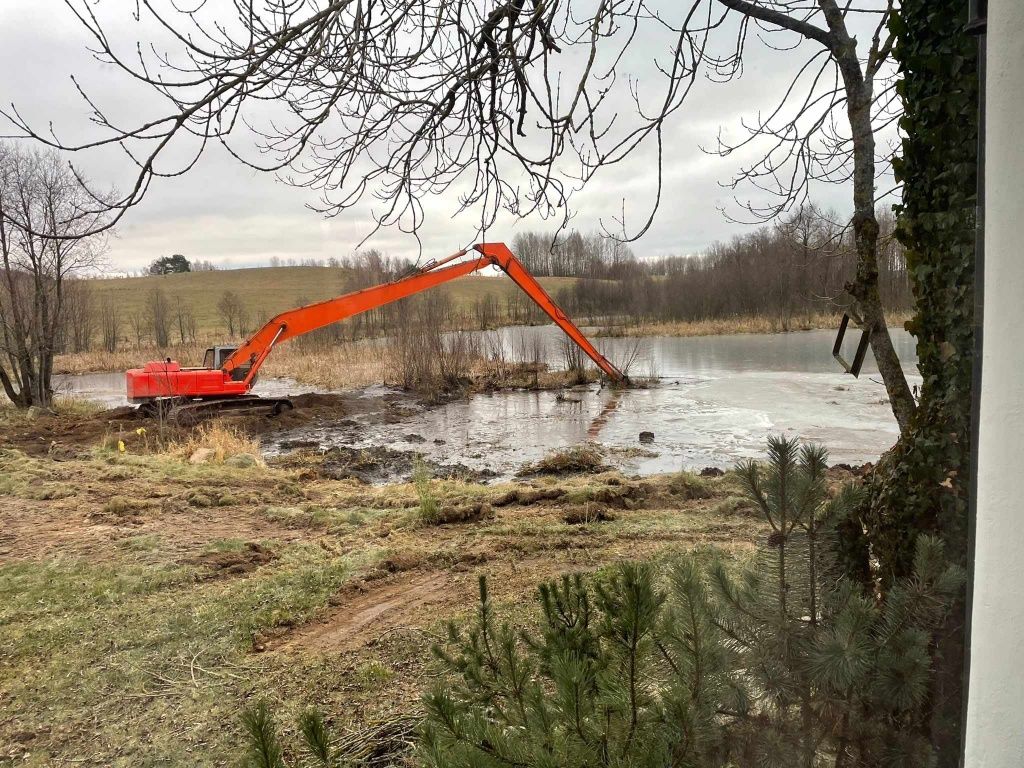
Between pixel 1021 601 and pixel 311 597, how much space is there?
12.6ft

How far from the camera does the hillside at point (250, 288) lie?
44.7 m

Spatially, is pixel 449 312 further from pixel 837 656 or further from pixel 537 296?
pixel 837 656

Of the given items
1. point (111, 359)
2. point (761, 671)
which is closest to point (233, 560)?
point (761, 671)

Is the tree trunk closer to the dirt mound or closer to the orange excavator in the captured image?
the dirt mound

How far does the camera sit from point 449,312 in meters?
24.9

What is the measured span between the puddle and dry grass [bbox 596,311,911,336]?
1273 mm

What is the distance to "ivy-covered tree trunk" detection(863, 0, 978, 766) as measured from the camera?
129cm

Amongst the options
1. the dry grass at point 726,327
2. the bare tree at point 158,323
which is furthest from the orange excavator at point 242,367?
the bare tree at point 158,323

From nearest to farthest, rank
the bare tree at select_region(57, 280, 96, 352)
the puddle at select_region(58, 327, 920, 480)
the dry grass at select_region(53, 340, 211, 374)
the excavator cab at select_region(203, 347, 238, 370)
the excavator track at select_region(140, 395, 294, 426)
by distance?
the puddle at select_region(58, 327, 920, 480)
the excavator track at select_region(140, 395, 294, 426)
the excavator cab at select_region(203, 347, 238, 370)
the bare tree at select_region(57, 280, 96, 352)
the dry grass at select_region(53, 340, 211, 374)

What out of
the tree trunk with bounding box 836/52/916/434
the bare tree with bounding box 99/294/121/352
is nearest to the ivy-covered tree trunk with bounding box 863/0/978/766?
the tree trunk with bounding box 836/52/916/434

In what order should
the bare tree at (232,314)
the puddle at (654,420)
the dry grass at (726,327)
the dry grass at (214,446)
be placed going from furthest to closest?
the bare tree at (232,314)
the dry grass at (726,327)
the puddle at (654,420)
the dry grass at (214,446)

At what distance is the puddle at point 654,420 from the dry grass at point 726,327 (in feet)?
4.18

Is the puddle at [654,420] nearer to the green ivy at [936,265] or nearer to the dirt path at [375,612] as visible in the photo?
the dirt path at [375,612]

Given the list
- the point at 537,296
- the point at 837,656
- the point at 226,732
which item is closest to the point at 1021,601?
the point at 837,656
